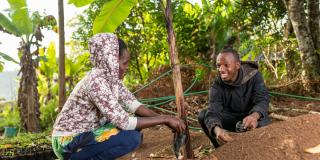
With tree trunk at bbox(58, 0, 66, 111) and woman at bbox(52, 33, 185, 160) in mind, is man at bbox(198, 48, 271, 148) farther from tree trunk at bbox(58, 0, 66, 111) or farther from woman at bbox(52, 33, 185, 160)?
tree trunk at bbox(58, 0, 66, 111)

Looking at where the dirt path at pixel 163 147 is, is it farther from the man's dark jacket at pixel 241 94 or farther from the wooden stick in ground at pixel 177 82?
the wooden stick in ground at pixel 177 82

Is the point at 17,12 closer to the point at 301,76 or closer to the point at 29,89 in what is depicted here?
the point at 29,89

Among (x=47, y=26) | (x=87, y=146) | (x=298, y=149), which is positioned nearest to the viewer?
(x=298, y=149)

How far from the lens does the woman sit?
108 inches

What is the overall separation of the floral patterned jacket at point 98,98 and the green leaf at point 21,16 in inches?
182

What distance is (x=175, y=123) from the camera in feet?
9.23

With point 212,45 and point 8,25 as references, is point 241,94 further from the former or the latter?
point 212,45

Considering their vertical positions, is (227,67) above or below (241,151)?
above

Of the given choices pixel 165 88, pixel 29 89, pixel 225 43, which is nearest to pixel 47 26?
pixel 29 89

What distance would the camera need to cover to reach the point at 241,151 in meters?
2.65

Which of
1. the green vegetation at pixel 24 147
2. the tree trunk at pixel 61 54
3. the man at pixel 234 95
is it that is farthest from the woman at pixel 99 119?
the tree trunk at pixel 61 54

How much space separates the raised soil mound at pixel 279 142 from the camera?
2531 millimetres

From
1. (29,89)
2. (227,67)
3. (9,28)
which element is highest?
(9,28)

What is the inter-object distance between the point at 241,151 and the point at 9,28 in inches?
234
